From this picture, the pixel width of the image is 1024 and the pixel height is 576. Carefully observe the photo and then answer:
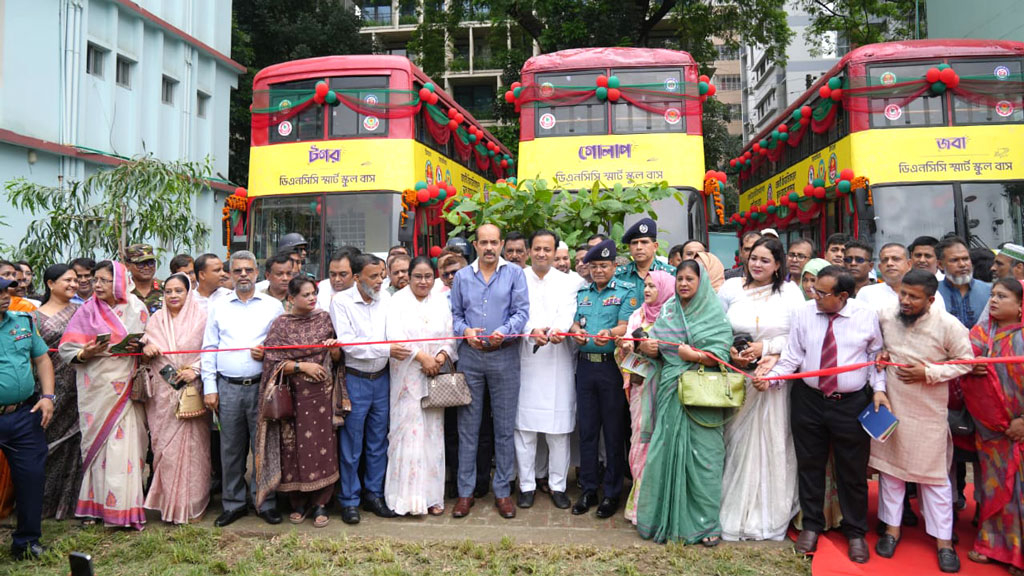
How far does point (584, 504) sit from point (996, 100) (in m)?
6.78

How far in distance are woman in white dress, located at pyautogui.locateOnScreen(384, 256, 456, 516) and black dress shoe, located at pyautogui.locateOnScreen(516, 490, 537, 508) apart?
19.7 inches

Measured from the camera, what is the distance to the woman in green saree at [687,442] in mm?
3609

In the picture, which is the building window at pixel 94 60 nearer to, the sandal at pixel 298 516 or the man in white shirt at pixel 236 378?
the man in white shirt at pixel 236 378

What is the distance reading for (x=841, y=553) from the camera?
3408 mm

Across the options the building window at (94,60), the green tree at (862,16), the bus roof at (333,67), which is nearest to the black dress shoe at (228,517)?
the bus roof at (333,67)

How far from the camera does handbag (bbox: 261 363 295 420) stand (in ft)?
12.7

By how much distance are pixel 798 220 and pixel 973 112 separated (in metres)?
2.41

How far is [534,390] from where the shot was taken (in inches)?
171

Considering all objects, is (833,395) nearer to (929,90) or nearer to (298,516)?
(298,516)

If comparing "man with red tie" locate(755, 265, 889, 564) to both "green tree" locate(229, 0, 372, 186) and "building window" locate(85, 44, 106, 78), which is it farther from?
"green tree" locate(229, 0, 372, 186)

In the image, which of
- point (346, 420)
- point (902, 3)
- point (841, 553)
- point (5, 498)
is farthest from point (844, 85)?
point (902, 3)

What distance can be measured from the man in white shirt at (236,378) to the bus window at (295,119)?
4.06 metres

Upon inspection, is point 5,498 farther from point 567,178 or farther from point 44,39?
point 44,39

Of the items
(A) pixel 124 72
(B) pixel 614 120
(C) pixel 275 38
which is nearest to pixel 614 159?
(B) pixel 614 120
